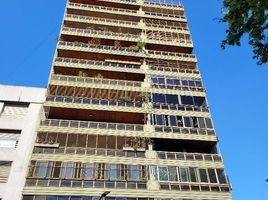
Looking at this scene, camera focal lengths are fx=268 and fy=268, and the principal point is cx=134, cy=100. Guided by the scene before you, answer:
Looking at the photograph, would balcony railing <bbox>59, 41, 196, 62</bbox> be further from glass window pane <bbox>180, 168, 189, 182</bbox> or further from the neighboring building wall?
glass window pane <bbox>180, 168, 189, 182</bbox>

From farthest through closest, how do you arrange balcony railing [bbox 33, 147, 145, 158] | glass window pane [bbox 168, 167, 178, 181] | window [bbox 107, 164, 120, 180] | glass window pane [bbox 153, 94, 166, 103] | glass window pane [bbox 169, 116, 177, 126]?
glass window pane [bbox 153, 94, 166, 103] < glass window pane [bbox 169, 116, 177, 126] < balcony railing [bbox 33, 147, 145, 158] < glass window pane [bbox 168, 167, 178, 181] < window [bbox 107, 164, 120, 180]

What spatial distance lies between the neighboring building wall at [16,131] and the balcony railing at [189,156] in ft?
37.6

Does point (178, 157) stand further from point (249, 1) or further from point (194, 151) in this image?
point (249, 1)

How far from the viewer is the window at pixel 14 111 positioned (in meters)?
25.0

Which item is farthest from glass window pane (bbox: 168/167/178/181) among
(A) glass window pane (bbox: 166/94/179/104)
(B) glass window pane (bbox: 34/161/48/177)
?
(B) glass window pane (bbox: 34/161/48/177)

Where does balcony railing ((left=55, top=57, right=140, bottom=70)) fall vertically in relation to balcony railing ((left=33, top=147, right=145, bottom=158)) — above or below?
above

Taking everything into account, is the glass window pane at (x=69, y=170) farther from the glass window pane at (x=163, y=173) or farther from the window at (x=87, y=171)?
the glass window pane at (x=163, y=173)

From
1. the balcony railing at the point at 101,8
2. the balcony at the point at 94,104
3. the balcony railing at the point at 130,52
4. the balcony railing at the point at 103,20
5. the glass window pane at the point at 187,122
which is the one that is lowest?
the glass window pane at the point at 187,122

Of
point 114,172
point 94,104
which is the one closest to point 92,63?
point 94,104

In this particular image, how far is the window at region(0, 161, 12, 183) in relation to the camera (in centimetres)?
2078

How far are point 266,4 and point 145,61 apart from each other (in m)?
22.5

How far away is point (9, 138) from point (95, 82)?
10.0 metres

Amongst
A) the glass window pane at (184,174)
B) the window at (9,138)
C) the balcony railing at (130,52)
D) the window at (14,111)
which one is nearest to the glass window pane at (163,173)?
the glass window pane at (184,174)

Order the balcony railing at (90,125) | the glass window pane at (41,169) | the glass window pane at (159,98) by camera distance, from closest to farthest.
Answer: the glass window pane at (41,169) < the balcony railing at (90,125) < the glass window pane at (159,98)
